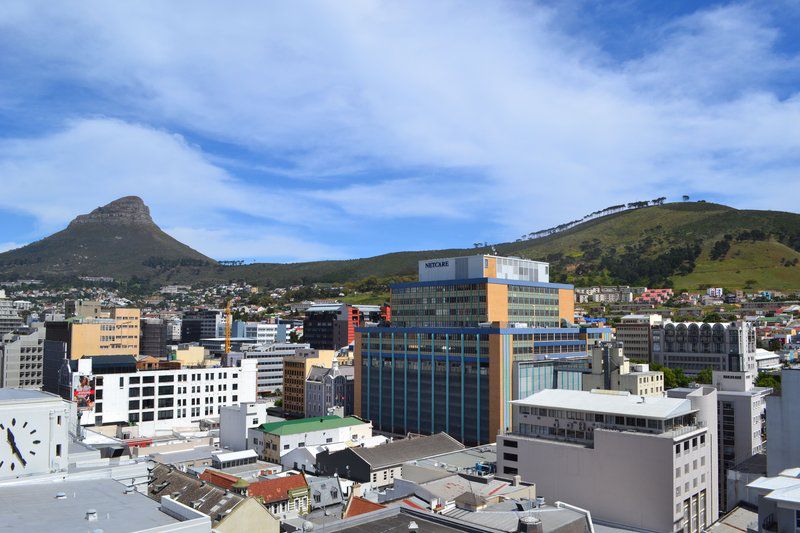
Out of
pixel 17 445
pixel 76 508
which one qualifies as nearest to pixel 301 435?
pixel 17 445

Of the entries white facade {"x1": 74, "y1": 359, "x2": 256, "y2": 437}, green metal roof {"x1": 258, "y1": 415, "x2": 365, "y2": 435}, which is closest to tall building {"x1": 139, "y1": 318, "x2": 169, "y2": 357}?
white facade {"x1": 74, "y1": 359, "x2": 256, "y2": 437}

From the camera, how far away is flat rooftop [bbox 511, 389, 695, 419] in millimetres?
57656

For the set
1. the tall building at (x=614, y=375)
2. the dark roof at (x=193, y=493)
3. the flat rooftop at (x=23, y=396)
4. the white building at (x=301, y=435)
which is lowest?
the white building at (x=301, y=435)

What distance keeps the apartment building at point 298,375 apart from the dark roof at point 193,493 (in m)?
68.9

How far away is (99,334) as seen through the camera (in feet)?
463

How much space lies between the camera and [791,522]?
112ft

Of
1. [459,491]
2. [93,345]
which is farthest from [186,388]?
[459,491]

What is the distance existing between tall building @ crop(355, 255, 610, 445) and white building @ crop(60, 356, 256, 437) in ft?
89.7

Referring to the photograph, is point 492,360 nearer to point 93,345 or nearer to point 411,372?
point 411,372

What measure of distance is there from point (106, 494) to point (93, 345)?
409 feet

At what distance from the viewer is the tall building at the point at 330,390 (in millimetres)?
122938

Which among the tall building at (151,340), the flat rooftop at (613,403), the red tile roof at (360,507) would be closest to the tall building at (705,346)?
the flat rooftop at (613,403)

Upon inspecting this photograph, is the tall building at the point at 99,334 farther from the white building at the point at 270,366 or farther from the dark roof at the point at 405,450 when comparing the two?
the dark roof at the point at 405,450

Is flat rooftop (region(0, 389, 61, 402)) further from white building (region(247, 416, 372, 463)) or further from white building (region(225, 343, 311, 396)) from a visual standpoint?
white building (region(225, 343, 311, 396))
